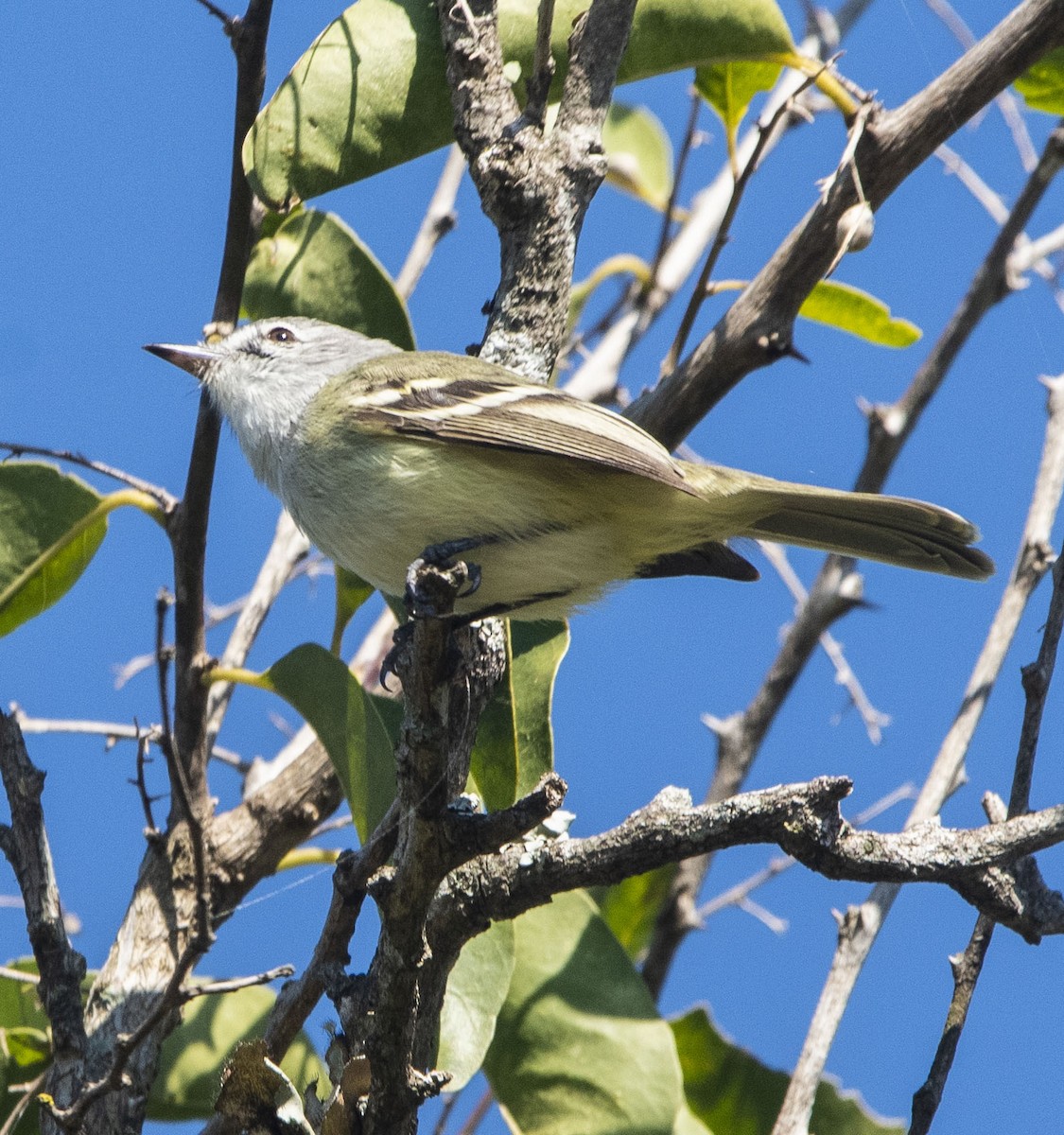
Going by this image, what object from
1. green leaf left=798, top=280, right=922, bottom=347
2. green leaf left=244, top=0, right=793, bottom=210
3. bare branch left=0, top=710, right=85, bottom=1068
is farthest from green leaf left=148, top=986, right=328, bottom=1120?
green leaf left=798, top=280, right=922, bottom=347

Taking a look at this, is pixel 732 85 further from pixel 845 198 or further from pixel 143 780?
pixel 143 780

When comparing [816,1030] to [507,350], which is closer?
[816,1030]

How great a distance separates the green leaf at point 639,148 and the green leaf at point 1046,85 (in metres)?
1.81

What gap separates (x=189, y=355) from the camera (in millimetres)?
3965

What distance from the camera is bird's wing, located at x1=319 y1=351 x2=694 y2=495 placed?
3018 millimetres

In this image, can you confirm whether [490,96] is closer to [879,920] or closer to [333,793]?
[333,793]

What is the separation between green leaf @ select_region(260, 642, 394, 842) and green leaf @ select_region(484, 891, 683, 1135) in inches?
28.6

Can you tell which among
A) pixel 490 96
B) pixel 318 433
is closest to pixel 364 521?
pixel 318 433

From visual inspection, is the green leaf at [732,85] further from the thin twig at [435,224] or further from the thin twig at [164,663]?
the thin twig at [164,663]

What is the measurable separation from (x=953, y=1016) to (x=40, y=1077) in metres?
1.93

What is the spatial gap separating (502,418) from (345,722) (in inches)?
30.4

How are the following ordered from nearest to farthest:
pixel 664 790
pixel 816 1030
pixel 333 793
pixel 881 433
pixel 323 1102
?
1. pixel 664 790
2. pixel 323 1102
3. pixel 816 1030
4. pixel 333 793
5. pixel 881 433

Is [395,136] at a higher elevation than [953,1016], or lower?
higher

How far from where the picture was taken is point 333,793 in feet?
11.4
